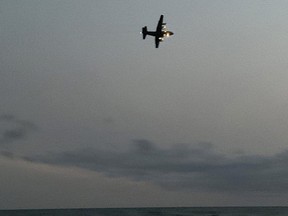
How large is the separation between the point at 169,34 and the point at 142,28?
6.17 metres

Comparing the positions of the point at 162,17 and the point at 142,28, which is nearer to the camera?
the point at 162,17

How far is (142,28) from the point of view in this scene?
78.8m

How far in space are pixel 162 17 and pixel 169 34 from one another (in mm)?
3429

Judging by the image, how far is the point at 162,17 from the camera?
2874 inches

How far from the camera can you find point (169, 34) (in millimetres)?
75000

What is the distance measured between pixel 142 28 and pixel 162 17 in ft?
21.9
